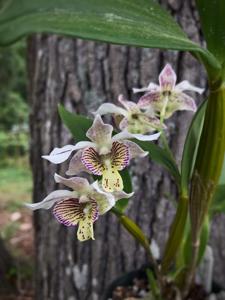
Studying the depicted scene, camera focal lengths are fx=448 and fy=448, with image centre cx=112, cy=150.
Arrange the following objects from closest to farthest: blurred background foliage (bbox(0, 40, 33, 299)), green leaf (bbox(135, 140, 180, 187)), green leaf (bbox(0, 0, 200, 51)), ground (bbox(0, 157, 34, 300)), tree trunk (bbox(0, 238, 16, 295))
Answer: green leaf (bbox(0, 0, 200, 51)) → green leaf (bbox(135, 140, 180, 187)) → tree trunk (bbox(0, 238, 16, 295)) → ground (bbox(0, 157, 34, 300)) → blurred background foliage (bbox(0, 40, 33, 299))

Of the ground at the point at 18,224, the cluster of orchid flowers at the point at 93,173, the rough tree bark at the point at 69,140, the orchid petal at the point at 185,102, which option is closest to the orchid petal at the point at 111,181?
the cluster of orchid flowers at the point at 93,173

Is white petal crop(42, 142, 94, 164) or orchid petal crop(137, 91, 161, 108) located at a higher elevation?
orchid petal crop(137, 91, 161, 108)

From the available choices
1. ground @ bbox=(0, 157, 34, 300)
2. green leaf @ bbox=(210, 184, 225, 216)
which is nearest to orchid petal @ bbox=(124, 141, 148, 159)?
green leaf @ bbox=(210, 184, 225, 216)

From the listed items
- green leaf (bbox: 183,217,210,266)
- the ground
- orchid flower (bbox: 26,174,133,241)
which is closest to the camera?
orchid flower (bbox: 26,174,133,241)

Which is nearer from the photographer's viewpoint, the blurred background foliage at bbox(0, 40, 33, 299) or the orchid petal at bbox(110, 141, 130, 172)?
the orchid petal at bbox(110, 141, 130, 172)

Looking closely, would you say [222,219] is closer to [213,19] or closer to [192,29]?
[192,29]

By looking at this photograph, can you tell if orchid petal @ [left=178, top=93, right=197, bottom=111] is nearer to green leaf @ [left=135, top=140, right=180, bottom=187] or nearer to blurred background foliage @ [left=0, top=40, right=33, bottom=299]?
green leaf @ [left=135, top=140, right=180, bottom=187]

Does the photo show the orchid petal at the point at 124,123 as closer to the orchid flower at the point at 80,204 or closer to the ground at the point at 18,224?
the orchid flower at the point at 80,204
